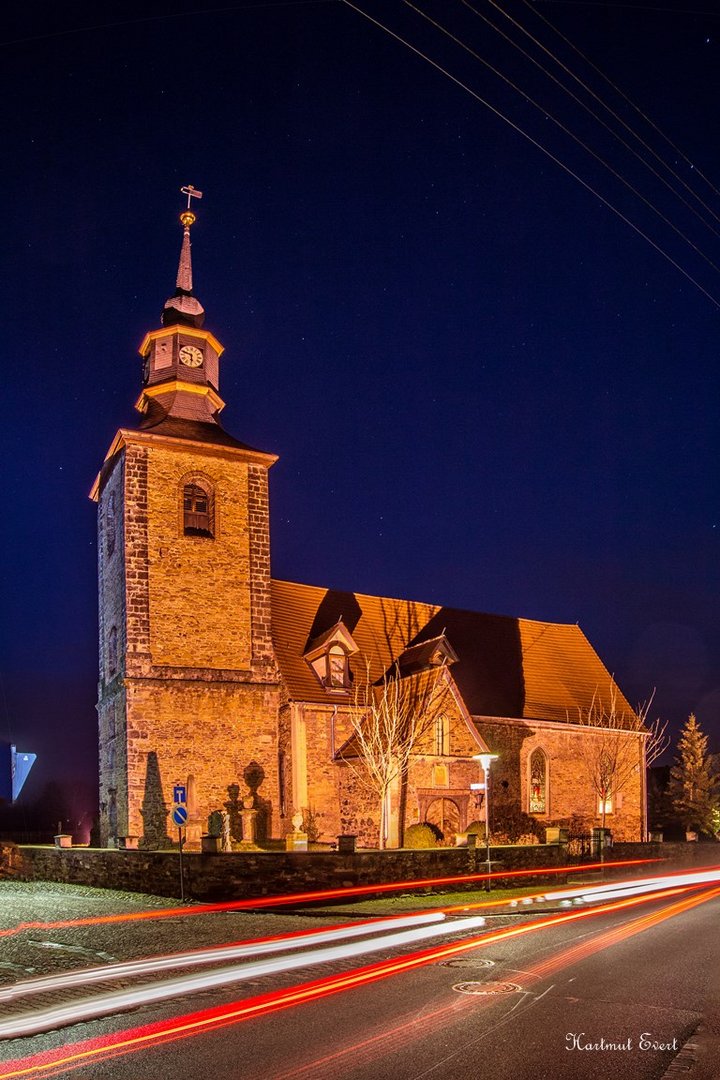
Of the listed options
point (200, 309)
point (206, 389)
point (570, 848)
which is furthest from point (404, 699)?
point (200, 309)

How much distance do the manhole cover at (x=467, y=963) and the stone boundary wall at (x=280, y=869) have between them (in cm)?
1099

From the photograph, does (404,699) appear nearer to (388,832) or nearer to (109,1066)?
(388,832)

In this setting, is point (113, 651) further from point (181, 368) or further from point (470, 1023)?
point (470, 1023)

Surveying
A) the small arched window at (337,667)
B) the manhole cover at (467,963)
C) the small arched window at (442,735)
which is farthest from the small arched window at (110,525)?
the manhole cover at (467,963)

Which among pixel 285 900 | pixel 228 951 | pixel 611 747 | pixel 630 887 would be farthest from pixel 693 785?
pixel 228 951

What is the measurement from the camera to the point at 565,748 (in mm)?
39062

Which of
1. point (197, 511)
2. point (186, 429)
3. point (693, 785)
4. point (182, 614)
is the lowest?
point (693, 785)

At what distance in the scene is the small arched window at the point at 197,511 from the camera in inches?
1312

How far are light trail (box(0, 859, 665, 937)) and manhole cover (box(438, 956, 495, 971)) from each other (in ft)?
25.3

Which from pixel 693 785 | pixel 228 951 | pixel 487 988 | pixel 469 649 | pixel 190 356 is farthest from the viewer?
pixel 693 785

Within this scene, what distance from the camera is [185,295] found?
36.5 meters

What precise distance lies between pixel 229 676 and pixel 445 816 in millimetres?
8550

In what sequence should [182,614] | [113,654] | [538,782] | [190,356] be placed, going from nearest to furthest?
[182,614], [113,654], [190,356], [538,782]

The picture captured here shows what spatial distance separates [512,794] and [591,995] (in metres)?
28.0
